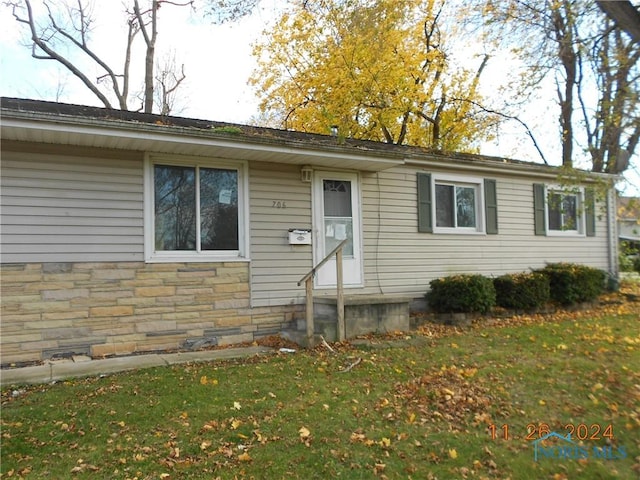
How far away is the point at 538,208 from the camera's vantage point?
1031 cm

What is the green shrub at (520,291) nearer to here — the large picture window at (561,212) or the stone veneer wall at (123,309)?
the large picture window at (561,212)

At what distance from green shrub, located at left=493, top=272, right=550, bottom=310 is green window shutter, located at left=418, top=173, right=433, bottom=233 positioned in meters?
1.77

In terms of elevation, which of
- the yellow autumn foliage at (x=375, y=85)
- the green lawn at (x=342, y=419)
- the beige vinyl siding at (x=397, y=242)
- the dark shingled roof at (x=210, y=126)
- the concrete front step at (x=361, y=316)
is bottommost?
the green lawn at (x=342, y=419)

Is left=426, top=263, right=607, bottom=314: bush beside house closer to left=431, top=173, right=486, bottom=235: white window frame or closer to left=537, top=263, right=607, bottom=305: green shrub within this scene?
left=537, top=263, right=607, bottom=305: green shrub

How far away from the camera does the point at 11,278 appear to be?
5590 mm

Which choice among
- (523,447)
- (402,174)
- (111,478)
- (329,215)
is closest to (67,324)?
(111,478)

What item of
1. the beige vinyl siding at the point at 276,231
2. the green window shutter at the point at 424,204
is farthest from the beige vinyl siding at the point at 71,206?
the green window shutter at the point at 424,204

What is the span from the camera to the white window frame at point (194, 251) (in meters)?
6.35

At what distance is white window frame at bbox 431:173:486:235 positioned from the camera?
29.2 feet

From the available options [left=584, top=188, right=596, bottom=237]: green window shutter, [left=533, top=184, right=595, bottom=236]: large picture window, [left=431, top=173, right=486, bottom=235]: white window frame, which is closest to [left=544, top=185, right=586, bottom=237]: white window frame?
[left=533, top=184, right=595, bottom=236]: large picture window

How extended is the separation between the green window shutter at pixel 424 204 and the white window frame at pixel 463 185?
0.10 m

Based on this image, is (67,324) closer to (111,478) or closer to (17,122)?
(17,122)

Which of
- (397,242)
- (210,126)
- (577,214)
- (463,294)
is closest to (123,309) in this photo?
(210,126)

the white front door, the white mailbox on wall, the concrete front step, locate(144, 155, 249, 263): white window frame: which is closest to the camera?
locate(144, 155, 249, 263): white window frame
